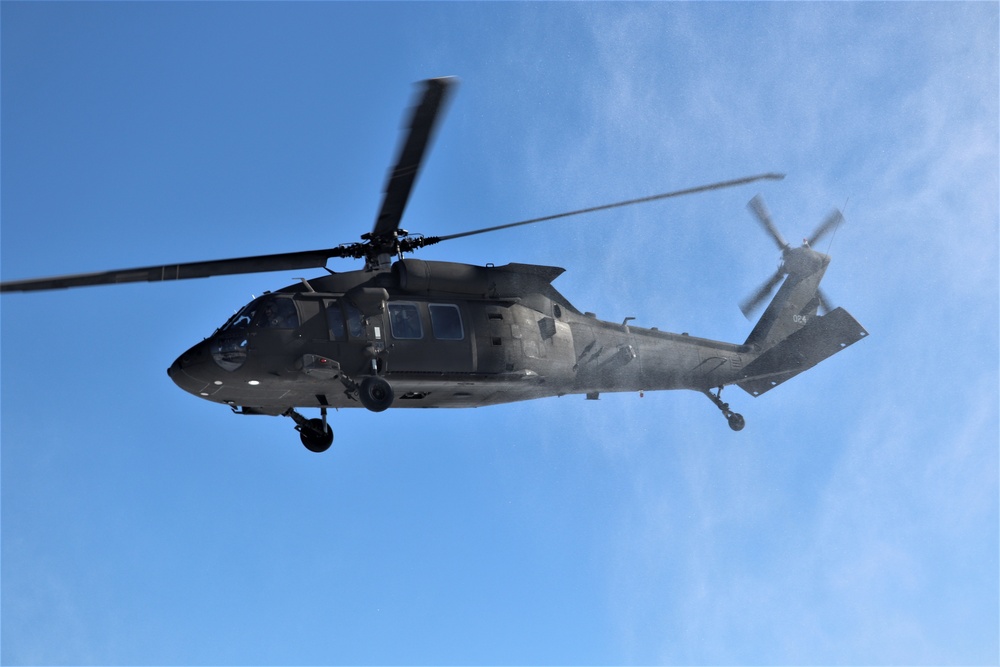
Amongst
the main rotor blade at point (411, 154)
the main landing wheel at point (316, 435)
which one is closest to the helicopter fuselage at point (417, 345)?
the main landing wheel at point (316, 435)

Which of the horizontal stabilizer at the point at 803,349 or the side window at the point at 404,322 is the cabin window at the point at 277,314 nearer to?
the side window at the point at 404,322

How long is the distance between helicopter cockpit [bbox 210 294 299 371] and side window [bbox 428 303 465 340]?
8.69 feet

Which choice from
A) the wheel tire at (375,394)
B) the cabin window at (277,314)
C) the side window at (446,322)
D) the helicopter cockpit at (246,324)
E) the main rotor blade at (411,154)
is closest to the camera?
the main rotor blade at (411,154)

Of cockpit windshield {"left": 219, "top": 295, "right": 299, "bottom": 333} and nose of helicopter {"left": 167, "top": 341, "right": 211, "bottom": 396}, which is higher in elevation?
cockpit windshield {"left": 219, "top": 295, "right": 299, "bottom": 333}

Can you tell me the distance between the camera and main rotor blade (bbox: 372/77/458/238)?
59.3 ft

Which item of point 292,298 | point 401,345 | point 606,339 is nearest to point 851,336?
point 606,339

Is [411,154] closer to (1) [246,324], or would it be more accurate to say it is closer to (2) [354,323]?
(2) [354,323]

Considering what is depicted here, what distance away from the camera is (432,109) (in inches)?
721

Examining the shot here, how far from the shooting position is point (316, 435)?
76.1ft

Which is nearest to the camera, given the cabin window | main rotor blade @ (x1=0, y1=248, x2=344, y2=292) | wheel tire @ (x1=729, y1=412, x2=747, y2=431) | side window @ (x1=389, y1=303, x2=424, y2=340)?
main rotor blade @ (x1=0, y1=248, x2=344, y2=292)

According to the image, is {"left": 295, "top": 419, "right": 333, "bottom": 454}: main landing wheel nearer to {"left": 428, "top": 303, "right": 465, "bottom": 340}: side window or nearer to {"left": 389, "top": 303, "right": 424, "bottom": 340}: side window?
{"left": 389, "top": 303, "right": 424, "bottom": 340}: side window

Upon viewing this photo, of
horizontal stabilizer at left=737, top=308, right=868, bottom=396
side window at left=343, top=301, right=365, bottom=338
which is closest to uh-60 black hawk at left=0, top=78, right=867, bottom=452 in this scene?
side window at left=343, top=301, right=365, bottom=338

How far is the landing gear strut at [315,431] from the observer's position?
23.2 meters

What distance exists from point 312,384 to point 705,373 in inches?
375
